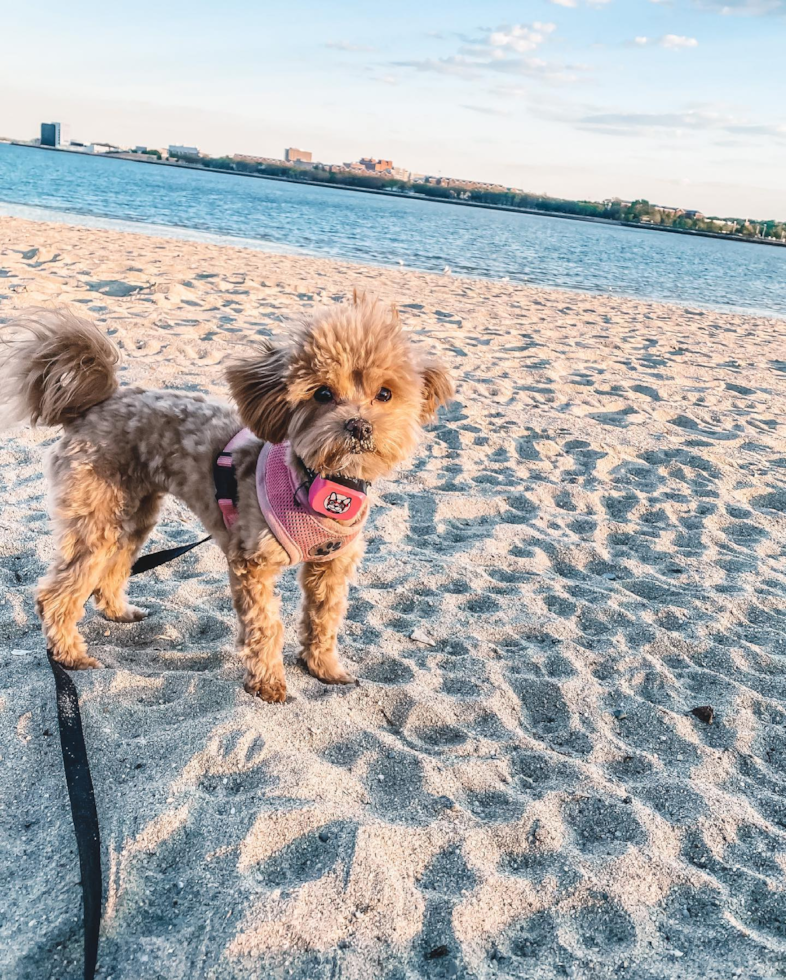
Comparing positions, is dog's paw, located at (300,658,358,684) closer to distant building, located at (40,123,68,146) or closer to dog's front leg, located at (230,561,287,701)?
dog's front leg, located at (230,561,287,701)

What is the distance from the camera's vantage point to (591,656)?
12.4ft

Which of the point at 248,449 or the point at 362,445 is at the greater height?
the point at 362,445

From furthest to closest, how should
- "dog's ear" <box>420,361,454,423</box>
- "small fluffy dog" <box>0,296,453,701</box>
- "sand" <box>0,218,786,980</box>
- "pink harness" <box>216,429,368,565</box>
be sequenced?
"dog's ear" <box>420,361,454,423</box>
"pink harness" <box>216,429,368,565</box>
"small fluffy dog" <box>0,296,453,701</box>
"sand" <box>0,218,786,980</box>

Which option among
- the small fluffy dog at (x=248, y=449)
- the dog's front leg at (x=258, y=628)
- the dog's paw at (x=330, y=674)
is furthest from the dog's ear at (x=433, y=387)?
the dog's paw at (x=330, y=674)

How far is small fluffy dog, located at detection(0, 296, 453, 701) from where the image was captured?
9.61ft

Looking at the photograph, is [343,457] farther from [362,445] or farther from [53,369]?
[53,369]

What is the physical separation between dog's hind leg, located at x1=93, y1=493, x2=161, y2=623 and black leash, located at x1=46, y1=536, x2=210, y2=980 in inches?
24.7

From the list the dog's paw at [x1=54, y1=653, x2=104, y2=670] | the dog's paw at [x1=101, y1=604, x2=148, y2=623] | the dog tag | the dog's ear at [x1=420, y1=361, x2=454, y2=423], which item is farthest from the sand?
the dog's ear at [x1=420, y1=361, x2=454, y2=423]

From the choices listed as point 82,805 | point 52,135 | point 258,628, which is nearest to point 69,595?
point 258,628

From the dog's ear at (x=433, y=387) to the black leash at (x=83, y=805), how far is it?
6.00 feet

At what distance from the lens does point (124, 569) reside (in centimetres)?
377

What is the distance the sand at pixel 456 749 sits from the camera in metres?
2.14

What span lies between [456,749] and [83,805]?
144 cm

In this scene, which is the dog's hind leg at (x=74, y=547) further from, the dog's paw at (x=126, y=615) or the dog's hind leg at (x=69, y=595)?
the dog's paw at (x=126, y=615)
